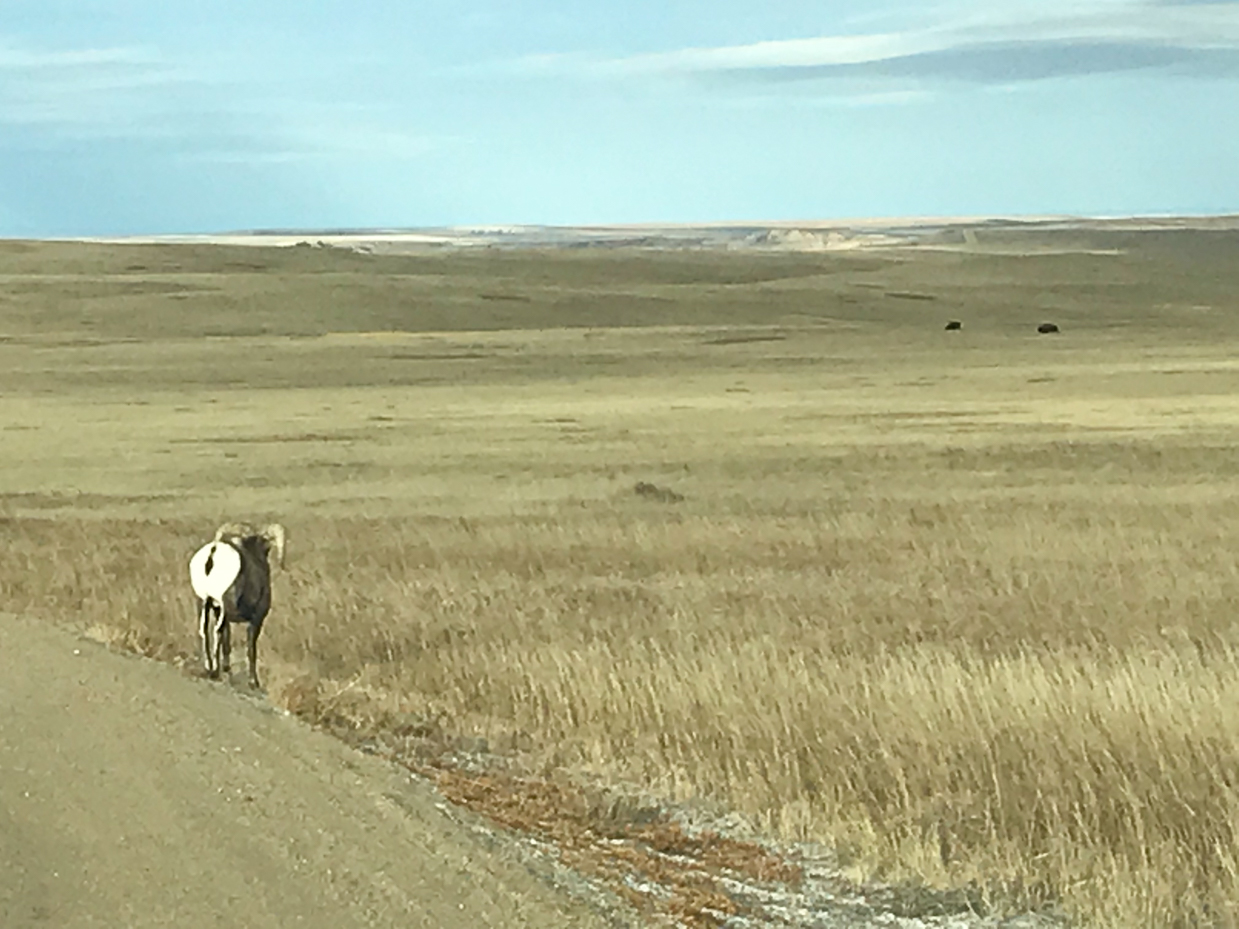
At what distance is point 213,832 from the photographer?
5910mm

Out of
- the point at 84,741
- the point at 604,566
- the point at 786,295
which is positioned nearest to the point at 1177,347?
the point at 786,295

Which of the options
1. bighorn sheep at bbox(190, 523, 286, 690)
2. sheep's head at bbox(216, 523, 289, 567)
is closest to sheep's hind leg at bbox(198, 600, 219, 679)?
bighorn sheep at bbox(190, 523, 286, 690)

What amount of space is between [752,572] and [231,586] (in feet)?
29.8

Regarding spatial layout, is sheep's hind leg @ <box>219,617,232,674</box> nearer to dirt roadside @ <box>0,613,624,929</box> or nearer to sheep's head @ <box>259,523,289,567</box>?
sheep's head @ <box>259,523,289,567</box>

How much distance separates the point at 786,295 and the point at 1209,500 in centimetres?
7464

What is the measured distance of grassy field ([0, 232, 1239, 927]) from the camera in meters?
8.86

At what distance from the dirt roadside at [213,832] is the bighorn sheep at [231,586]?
1.97 meters

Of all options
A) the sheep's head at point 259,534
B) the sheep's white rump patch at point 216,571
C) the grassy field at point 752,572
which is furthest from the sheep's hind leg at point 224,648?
the sheep's head at point 259,534

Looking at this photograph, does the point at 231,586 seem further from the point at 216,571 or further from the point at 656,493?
the point at 656,493

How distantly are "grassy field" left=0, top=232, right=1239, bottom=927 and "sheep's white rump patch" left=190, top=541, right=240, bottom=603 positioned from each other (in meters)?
0.70

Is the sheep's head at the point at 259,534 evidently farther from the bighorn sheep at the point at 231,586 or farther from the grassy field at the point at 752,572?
the grassy field at the point at 752,572

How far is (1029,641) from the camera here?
14.1 meters

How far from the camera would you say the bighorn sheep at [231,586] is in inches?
386

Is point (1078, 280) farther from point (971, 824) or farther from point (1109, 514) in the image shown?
point (971, 824)
